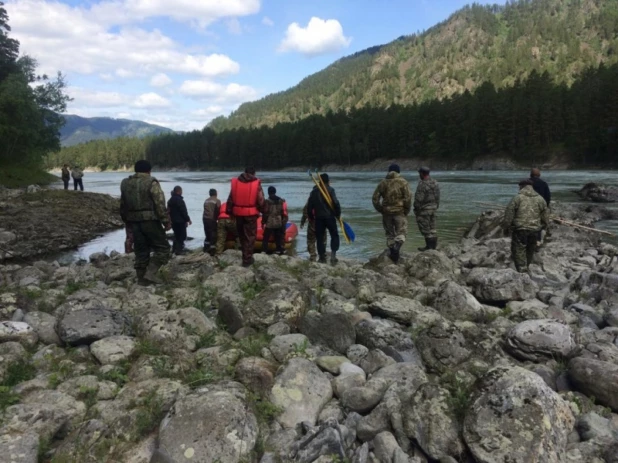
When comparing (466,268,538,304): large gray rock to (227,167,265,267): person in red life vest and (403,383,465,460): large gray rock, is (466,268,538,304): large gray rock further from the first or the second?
(227,167,265,267): person in red life vest

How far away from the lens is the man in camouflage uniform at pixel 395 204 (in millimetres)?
10281

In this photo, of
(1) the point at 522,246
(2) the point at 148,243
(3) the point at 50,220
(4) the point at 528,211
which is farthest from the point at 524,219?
(3) the point at 50,220

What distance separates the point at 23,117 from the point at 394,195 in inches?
1494


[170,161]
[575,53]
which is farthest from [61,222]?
[575,53]

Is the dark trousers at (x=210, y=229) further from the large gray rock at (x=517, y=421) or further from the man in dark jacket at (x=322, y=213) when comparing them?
the large gray rock at (x=517, y=421)

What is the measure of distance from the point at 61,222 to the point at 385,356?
2113 centimetres

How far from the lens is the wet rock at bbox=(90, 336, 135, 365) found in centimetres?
477

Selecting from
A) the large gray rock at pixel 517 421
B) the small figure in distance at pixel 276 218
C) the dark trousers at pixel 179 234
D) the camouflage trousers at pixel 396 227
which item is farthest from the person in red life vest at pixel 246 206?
the large gray rock at pixel 517 421

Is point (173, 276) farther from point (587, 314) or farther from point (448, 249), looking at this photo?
point (448, 249)

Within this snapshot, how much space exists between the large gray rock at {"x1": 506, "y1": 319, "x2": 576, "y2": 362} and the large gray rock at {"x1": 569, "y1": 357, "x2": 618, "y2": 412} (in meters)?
0.45

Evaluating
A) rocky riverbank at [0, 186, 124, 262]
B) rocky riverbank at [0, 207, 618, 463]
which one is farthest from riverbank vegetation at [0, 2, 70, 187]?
rocky riverbank at [0, 207, 618, 463]

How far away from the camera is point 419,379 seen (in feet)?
14.3

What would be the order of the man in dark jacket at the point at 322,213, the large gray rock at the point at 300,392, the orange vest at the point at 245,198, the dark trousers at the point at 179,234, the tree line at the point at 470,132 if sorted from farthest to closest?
the tree line at the point at 470,132 → the dark trousers at the point at 179,234 → the man in dark jacket at the point at 322,213 → the orange vest at the point at 245,198 → the large gray rock at the point at 300,392

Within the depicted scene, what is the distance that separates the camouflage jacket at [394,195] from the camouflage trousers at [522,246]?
246 cm
